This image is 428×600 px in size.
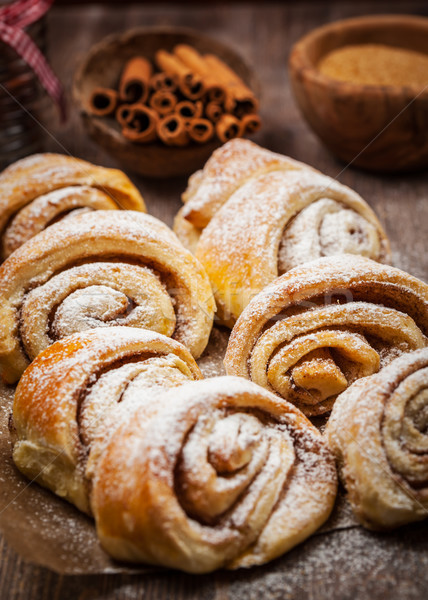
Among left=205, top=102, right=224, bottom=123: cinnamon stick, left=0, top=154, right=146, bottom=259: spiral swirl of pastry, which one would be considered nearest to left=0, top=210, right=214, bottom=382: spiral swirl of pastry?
left=0, top=154, right=146, bottom=259: spiral swirl of pastry

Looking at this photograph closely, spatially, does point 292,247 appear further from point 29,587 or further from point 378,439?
point 29,587

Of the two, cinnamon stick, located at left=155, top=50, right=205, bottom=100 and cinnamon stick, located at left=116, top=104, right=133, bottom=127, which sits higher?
cinnamon stick, located at left=155, top=50, right=205, bottom=100

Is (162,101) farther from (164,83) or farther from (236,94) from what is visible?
(236,94)

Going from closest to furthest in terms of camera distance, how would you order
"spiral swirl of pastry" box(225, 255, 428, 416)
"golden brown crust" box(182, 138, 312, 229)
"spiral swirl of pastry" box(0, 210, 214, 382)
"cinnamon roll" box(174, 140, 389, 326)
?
1. "spiral swirl of pastry" box(225, 255, 428, 416)
2. "spiral swirl of pastry" box(0, 210, 214, 382)
3. "cinnamon roll" box(174, 140, 389, 326)
4. "golden brown crust" box(182, 138, 312, 229)

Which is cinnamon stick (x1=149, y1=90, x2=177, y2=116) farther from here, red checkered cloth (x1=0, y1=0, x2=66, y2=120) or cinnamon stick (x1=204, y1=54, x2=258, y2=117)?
red checkered cloth (x1=0, y1=0, x2=66, y2=120)

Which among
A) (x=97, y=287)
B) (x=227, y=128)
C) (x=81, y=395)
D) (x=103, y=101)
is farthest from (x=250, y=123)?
(x=81, y=395)

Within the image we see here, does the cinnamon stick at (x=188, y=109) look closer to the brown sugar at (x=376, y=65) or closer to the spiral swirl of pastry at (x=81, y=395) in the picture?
the brown sugar at (x=376, y=65)
